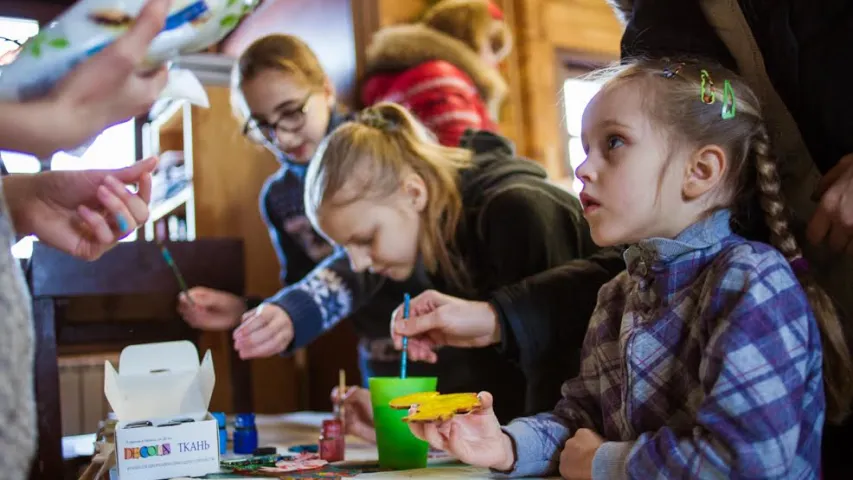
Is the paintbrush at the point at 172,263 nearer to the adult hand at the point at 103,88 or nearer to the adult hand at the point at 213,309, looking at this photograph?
the adult hand at the point at 213,309

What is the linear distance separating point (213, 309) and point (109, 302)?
1.01 feet

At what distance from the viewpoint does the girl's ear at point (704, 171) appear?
828 millimetres

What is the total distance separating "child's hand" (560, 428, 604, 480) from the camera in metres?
0.80

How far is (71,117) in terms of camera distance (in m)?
0.64

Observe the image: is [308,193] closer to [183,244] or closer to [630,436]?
[183,244]

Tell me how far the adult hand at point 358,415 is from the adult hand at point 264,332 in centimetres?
18

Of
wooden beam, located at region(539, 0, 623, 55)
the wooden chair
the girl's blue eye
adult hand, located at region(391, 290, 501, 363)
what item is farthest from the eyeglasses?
wooden beam, located at region(539, 0, 623, 55)

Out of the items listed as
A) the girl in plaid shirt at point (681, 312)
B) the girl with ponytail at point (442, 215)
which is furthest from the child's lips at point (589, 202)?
the girl with ponytail at point (442, 215)

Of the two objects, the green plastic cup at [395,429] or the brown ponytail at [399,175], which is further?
the brown ponytail at [399,175]

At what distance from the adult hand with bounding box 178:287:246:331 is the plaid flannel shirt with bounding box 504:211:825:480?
91cm

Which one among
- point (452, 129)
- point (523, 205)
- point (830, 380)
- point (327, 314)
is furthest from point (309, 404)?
point (830, 380)

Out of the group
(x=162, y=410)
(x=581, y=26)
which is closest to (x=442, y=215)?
(x=162, y=410)

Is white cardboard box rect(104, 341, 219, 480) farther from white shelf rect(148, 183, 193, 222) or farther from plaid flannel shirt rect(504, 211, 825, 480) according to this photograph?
white shelf rect(148, 183, 193, 222)

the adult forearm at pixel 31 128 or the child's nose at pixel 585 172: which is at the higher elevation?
the adult forearm at pixel 31 128
